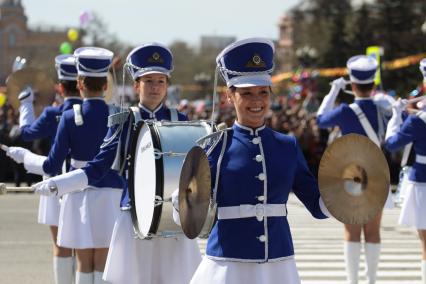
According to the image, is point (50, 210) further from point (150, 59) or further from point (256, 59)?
point (256, 59)

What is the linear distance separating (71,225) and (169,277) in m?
1.16

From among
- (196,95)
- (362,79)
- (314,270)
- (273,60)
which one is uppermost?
(273,60)

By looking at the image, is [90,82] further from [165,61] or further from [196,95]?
[196,95]

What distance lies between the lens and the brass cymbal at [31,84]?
33.9 feet

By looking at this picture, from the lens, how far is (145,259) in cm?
728

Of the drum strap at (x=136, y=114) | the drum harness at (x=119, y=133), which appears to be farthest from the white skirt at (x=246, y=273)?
the drum strap at (x=136, y=114)

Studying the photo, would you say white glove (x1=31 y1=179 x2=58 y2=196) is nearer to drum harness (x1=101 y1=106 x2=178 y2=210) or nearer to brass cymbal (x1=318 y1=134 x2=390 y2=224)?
drum harness (x1=101 y1=106 x2=178 y2=210)

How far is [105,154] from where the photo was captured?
723cm

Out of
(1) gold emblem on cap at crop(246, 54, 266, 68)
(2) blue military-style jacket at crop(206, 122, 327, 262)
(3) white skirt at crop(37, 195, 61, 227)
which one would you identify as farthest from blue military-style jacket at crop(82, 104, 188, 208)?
(3) white skirt at crop(37, 195, 61, 227)

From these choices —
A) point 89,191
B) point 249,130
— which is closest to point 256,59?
point 249,130

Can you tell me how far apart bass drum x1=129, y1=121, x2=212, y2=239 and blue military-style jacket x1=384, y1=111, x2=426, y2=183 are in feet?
8.64

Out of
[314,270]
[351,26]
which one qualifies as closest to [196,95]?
[351,26]

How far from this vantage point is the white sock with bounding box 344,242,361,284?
10406 millimetres

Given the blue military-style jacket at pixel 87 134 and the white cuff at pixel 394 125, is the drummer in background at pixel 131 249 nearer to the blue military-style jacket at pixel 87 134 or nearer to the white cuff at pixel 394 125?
the blue military-style jacket at pixel 87 134
